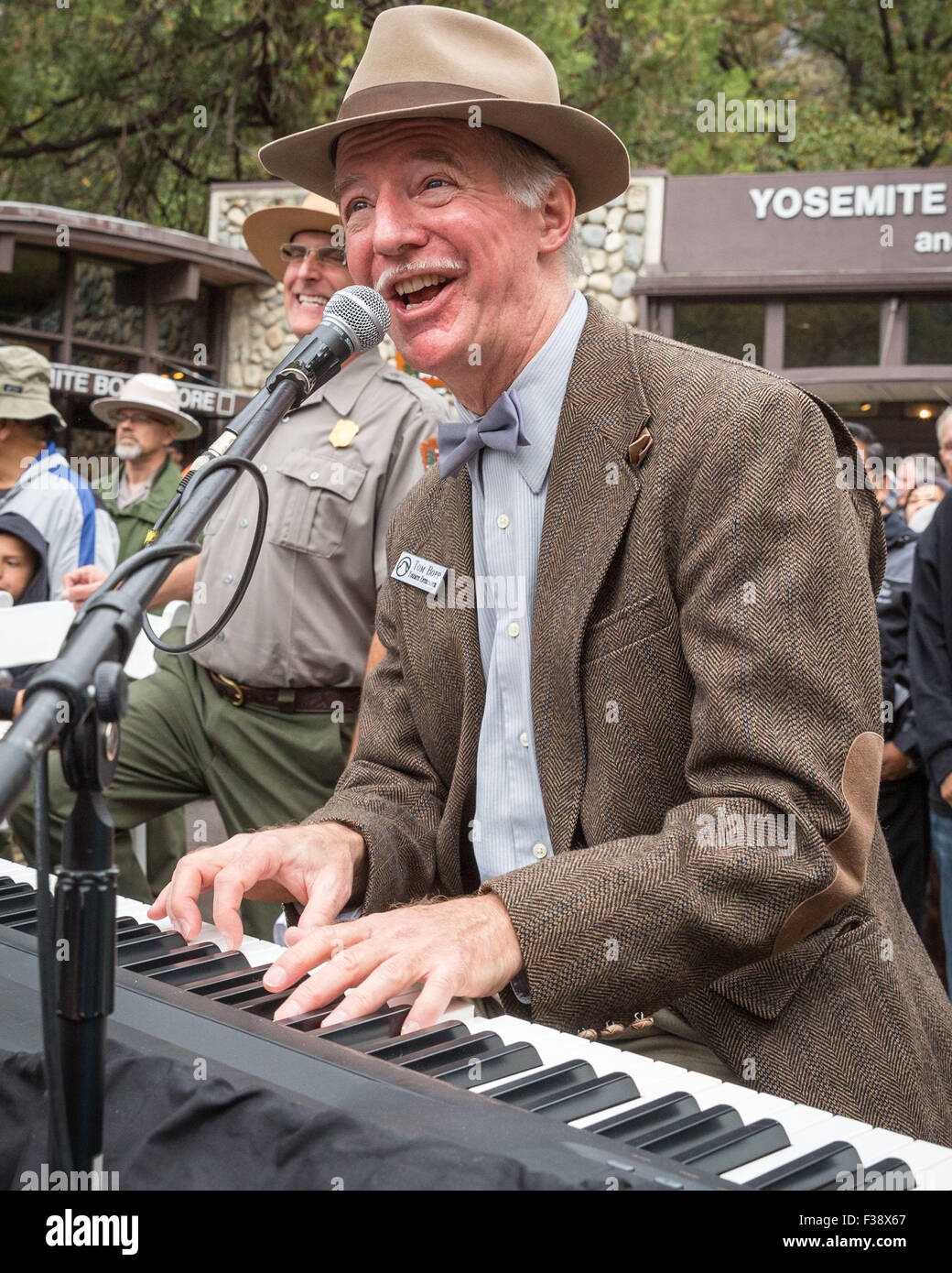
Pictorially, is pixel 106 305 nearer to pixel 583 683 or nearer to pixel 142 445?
pixel 142 445

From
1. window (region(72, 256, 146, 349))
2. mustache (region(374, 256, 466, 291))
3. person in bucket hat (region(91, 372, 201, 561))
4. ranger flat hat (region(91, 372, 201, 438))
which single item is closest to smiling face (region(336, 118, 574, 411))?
mustache (region(374, 256, 466, 291))

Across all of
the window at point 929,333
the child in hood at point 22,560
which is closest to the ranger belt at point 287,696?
the child in hood at point 22,560

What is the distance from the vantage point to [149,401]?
23.2 feet

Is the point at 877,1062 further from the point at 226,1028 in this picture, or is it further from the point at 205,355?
the point at 205,355

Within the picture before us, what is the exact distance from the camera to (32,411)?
17.6 feet

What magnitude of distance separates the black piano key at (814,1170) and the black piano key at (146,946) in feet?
2.79

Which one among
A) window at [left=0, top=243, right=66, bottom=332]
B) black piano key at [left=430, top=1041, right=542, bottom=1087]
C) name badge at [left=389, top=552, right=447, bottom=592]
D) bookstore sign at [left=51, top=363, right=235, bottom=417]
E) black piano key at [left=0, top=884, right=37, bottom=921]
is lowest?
black piano key at [left=430, top=1041, right=542, bottom=1087]

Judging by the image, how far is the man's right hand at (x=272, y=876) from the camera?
179cm

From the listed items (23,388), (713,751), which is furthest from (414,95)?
(23,388)

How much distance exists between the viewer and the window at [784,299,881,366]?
13359mm

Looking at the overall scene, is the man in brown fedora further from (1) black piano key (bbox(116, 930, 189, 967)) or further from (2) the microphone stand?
(2) the microphone stand

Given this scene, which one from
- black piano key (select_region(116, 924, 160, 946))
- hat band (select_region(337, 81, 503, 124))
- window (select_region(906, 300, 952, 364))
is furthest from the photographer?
window (select_region(906, 300, 952, 364))

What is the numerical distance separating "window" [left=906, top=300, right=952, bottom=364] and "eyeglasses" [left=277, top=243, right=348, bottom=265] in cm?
1016

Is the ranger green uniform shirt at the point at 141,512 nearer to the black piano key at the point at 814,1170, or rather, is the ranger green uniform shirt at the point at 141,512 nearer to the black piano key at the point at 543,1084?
the black piano key at the point at 543,1084
